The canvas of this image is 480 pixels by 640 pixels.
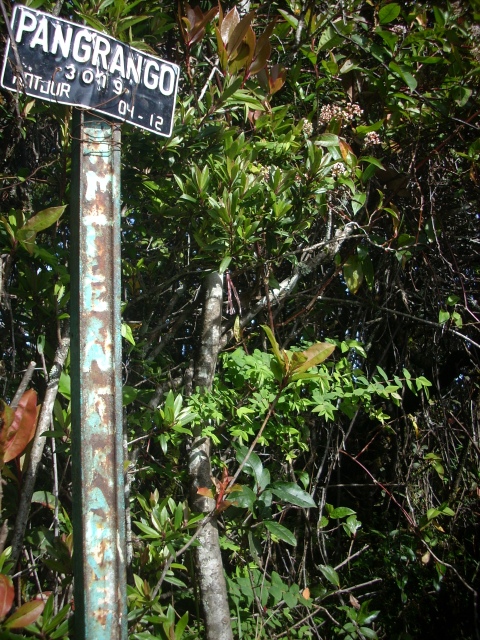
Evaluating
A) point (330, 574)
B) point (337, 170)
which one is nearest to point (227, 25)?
point (337, 170)

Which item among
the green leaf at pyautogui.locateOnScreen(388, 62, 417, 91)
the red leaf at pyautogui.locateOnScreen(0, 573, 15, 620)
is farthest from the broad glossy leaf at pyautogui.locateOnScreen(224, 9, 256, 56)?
the red leaf at pyautogui.locateOnScreen(0, 573, 15, 620)

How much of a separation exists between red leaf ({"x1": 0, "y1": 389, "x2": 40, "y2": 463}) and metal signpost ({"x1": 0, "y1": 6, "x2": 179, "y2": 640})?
294mm

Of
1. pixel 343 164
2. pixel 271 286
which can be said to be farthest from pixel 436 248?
pixel 271 286

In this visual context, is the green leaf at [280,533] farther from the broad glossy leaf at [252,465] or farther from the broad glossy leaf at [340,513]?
the broad glossy leaf at [340,513]

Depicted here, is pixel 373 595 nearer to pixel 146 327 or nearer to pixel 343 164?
pixel 146 327

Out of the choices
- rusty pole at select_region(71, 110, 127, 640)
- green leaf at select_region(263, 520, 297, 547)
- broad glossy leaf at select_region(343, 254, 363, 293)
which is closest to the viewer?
rusty pole at select_region(71, 110, 127, 640)

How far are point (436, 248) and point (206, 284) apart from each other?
1194 mm

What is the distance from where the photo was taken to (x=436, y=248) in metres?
2.81

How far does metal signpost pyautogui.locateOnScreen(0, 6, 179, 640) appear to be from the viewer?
125 centimetres

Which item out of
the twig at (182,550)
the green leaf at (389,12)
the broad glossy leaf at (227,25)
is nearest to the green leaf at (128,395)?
the twig at (182,550)

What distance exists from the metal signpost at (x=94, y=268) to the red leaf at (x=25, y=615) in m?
0.20

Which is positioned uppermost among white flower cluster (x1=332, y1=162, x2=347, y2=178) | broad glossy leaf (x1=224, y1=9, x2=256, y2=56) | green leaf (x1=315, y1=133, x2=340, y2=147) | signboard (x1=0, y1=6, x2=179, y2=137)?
broad glossy leaf (x1=224, y1=9, x2=256, y2=56)

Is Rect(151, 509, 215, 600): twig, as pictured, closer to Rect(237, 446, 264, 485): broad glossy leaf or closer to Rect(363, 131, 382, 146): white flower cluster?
Rect(237, 446, 264, 485): broad glossy leaf

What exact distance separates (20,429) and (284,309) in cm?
150
